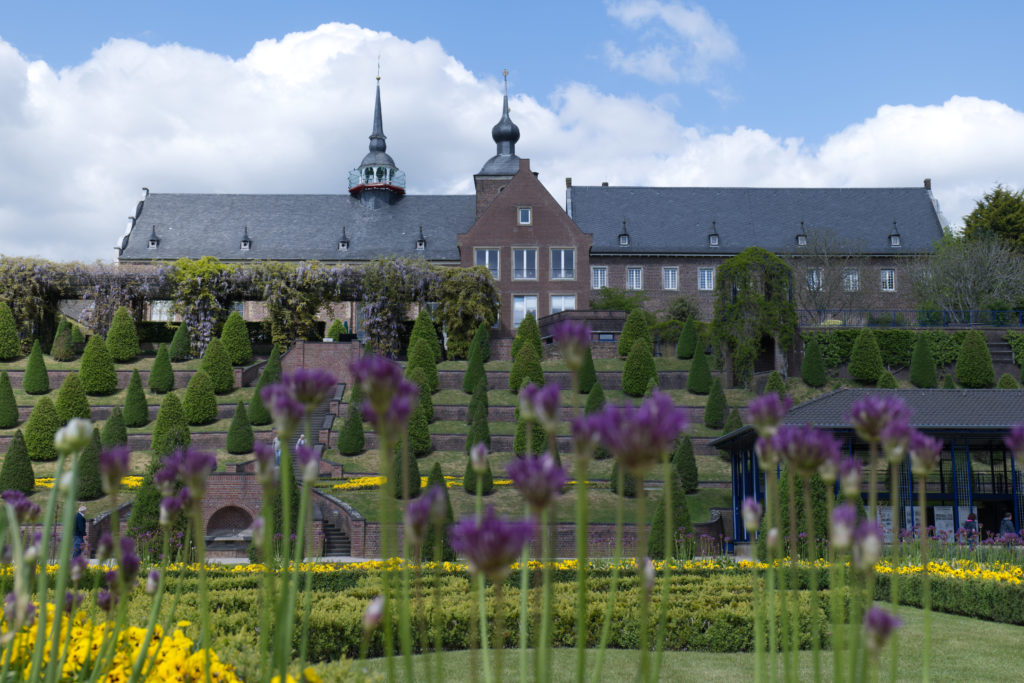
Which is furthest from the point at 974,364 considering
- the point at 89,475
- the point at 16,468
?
the point at 16,468

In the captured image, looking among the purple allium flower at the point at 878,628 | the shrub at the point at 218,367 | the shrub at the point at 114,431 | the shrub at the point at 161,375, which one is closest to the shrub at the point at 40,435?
the shrub at the point at 114,431

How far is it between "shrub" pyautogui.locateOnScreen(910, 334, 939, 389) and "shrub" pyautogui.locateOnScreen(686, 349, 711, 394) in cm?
709

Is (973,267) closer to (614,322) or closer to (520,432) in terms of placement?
(614,322)

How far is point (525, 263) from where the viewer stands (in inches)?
1688

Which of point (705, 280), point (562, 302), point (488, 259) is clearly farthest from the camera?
point (705, 280)

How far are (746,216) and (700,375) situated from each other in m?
19.1

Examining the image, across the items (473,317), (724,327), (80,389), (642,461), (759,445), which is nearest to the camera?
(642,461)

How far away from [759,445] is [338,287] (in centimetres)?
3713

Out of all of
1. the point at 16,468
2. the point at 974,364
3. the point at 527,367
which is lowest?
the point at 16,468

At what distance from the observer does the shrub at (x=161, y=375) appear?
3089 cm

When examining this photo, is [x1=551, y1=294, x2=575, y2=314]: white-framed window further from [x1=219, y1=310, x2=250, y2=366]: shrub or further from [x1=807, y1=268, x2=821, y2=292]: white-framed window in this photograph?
[x1=219, y1=310, x2=250, y2=366]: shrub

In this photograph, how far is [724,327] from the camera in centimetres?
3133

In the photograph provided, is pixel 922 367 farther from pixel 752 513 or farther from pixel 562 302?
pixel 752 513

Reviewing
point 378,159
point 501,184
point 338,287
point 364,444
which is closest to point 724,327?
point 364,444
